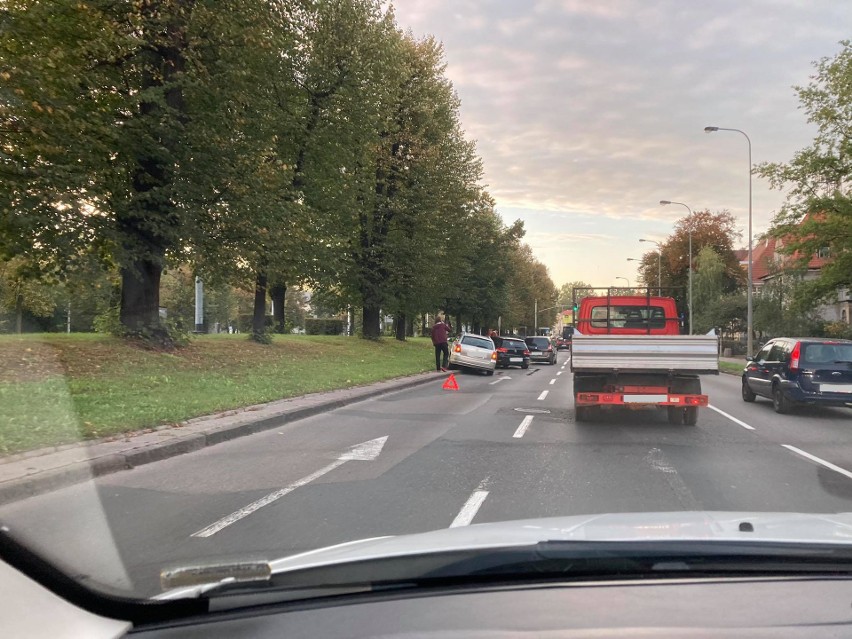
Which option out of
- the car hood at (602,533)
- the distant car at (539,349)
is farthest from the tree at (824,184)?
the car hood at (602,533)

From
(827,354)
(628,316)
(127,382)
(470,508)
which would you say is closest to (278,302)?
(127,382)

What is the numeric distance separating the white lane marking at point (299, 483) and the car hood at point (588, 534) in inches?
115

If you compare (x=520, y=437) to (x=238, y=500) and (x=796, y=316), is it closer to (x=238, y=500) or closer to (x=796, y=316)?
(x=238, y=500)

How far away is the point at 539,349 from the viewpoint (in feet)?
124

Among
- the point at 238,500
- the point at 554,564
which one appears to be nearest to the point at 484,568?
the point at 554,564

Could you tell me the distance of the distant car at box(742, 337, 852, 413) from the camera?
13.1 metres

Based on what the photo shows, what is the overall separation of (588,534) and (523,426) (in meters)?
8.66

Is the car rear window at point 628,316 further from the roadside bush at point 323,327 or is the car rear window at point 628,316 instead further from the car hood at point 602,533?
the roadside bush at point 323,327

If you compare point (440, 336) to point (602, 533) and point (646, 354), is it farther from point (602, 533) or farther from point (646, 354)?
point (602, 533)

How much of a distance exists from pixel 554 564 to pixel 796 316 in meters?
41.2

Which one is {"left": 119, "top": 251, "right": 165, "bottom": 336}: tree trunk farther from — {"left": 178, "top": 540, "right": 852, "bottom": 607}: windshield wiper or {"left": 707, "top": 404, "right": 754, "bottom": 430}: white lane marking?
{"left": 178, "top": 540, "right": 852, "bottom": 607}: windshield wiper

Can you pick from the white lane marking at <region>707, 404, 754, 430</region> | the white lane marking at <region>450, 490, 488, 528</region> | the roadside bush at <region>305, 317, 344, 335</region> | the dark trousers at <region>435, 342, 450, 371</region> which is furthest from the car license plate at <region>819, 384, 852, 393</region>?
the roadside bush at <region>305, 317, 344, 335</region>

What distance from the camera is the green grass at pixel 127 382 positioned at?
8617mm

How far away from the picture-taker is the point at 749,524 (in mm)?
2736
